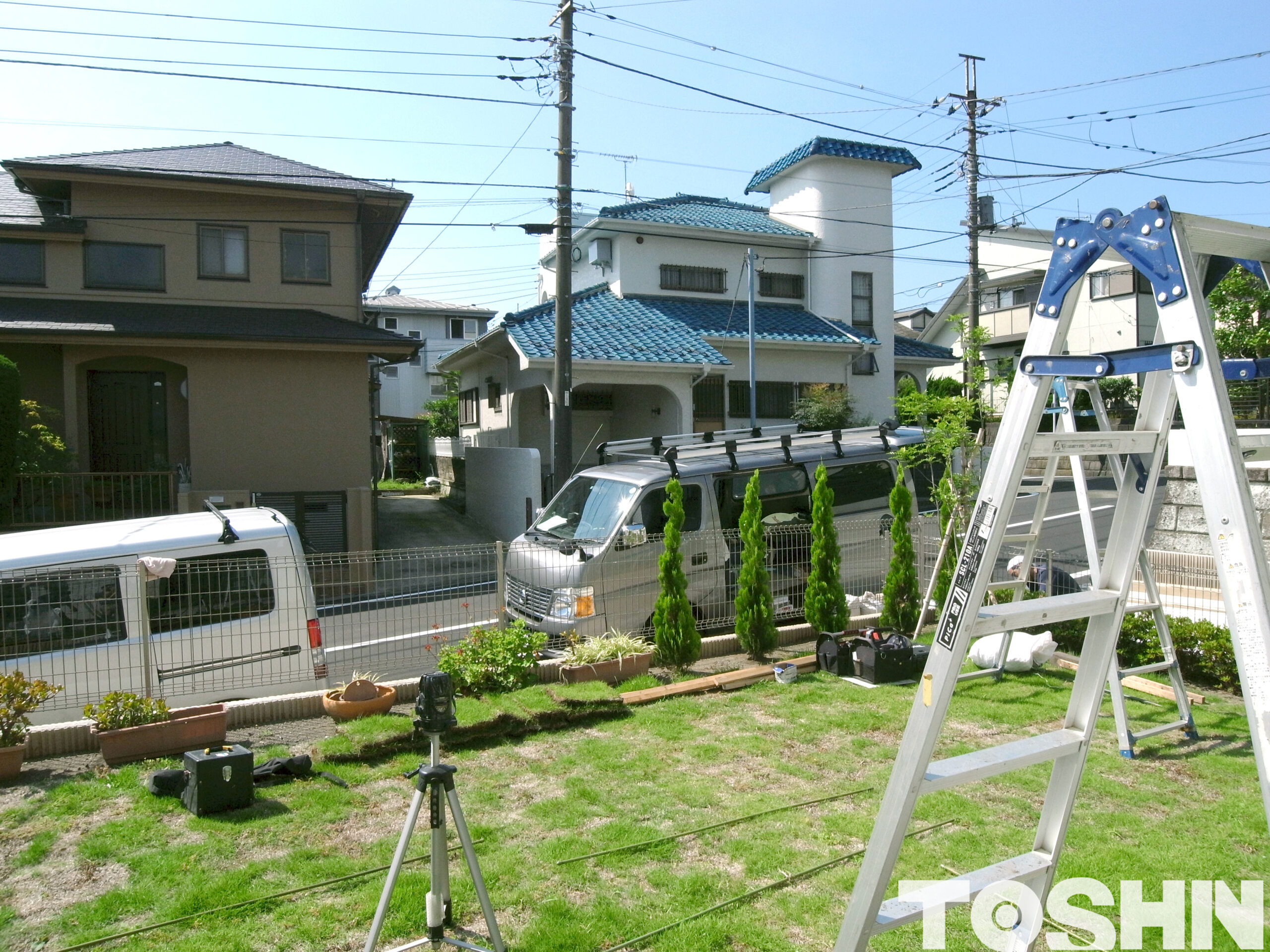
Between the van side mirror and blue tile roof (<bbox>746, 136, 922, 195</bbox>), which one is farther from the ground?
blue tile roof (<bbox>746, 136, 922, 195</bbox>)

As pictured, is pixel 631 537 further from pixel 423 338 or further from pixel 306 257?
pixel 423 338

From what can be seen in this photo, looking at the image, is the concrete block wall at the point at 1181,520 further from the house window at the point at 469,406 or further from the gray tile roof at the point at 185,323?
the house window at the point at 469,406

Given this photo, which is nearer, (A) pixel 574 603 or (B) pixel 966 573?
(B) pixel 966 573

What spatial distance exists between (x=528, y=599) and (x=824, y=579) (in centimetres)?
306

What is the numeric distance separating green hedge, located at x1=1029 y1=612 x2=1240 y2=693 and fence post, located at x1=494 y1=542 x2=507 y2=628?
543 centimetres

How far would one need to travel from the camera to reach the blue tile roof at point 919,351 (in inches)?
977

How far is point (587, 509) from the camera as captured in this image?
9.81 m

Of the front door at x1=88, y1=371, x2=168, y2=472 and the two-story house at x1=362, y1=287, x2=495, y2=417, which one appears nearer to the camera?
the front door at x1=88, y1=371, x2=168, y2=472

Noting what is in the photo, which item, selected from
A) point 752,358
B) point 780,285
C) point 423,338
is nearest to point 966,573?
point 752,358

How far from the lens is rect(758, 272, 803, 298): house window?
2294 centimetres

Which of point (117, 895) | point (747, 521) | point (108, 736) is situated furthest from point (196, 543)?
point (747, 521)

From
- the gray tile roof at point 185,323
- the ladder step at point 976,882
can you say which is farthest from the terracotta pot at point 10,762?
the gray tile roof at point 185,323

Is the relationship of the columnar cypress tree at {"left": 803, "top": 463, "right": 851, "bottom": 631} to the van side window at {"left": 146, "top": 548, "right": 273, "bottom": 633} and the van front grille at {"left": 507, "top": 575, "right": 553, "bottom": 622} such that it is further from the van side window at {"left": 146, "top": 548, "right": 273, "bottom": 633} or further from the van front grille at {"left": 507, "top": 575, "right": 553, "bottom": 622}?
the van side window at {"left": 146, "top": 548, "right": 273, "bottom": 633}

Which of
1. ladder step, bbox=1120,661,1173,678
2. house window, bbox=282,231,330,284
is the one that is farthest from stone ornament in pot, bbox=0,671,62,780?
house window, bbox=282,231,330,284
